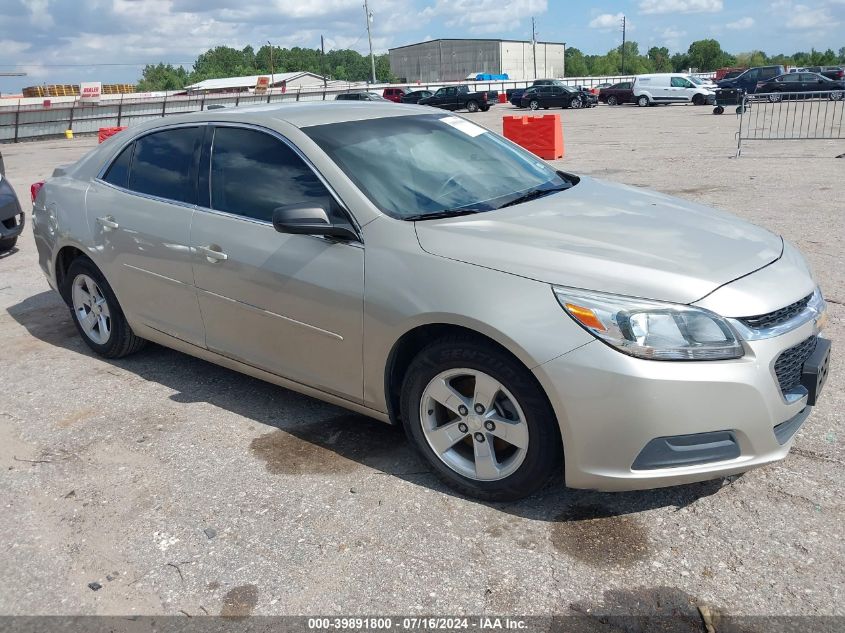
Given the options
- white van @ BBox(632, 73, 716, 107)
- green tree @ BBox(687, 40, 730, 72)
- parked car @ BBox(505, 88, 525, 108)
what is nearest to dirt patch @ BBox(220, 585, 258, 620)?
white van @ BBox(632, 73, 716, 107)

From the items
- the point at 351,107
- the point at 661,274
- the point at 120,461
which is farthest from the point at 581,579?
the point at 351,107

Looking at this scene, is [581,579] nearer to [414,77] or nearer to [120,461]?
[120,461]

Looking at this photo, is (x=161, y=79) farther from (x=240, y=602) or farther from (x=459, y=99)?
(x=240, y=602)

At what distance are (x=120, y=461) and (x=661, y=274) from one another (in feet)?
9.10

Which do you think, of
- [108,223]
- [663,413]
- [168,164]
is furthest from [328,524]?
[108,223]

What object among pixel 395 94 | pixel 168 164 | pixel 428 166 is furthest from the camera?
pixel 395 94

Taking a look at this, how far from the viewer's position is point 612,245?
10.3ft

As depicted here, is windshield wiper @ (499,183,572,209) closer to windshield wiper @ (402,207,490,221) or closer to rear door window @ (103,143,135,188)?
windshield wiper @ (402,207,490,221)

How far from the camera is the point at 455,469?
10.9 feet

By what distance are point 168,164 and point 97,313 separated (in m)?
1.33

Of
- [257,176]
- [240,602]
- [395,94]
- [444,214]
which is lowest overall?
[240,602]

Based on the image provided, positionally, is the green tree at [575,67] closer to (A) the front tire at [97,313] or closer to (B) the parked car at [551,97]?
(B) the parked car at [551,97]

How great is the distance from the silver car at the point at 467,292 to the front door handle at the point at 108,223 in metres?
0.02

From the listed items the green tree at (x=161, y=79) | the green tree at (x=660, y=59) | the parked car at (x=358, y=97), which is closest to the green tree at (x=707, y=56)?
the green tree at (x=660, y=59)
